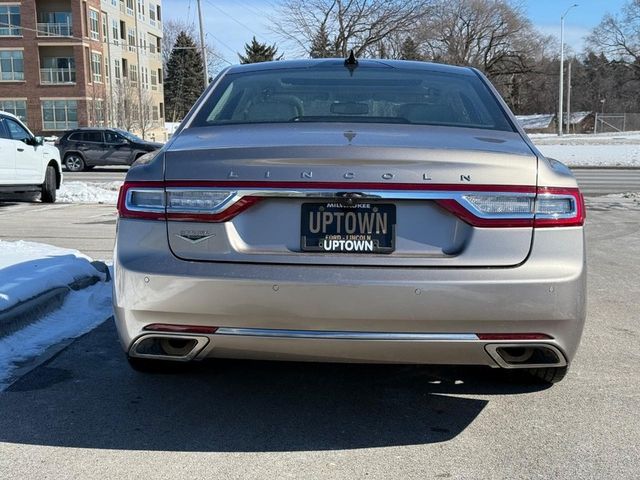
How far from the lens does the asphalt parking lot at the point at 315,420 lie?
2998 millimetres

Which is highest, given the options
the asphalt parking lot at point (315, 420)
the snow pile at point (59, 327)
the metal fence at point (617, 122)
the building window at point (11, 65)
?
the building window at point (11, 65)

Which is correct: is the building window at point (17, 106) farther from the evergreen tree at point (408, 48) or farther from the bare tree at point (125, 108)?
the evergreen tree at point (408, 48)

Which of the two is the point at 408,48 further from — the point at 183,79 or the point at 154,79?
the point at 183,79

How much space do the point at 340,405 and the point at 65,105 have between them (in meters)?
50.0

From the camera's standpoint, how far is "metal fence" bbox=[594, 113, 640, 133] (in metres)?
→ 65.0

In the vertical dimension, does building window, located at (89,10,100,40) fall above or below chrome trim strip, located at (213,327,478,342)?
above

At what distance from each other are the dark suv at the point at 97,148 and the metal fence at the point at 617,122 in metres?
51.8

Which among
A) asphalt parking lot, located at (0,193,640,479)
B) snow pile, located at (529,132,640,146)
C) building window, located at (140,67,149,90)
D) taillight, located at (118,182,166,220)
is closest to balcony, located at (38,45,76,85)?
building window, located at (140,67,149,90)

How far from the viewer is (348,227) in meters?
2.91

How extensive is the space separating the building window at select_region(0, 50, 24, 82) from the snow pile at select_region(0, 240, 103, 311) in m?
47.0

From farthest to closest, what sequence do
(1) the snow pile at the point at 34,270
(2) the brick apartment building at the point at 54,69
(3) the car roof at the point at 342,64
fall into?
(2) the brick apartment building at the point at 54,69
(1) the snow pile at the point at 34,270
(3) the car roof at the point at 342,64

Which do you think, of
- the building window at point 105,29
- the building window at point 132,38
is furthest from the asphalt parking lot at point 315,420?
the building window at point 132,38

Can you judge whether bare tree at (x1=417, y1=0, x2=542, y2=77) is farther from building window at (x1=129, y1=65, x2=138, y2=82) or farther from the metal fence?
building window at (x1=129, y1=65, x2=138, y2=82)

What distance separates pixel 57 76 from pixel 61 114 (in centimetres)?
272
